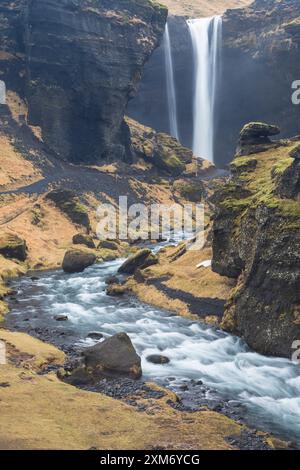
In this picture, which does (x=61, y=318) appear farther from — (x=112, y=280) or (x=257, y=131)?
(x=257, y=131)

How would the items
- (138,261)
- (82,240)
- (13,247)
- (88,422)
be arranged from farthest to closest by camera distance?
Answer: (82,240), (13,247), (138,261), (88,422)

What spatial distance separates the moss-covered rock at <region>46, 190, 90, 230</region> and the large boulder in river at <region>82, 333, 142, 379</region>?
59.7 metres

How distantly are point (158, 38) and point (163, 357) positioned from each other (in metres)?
124

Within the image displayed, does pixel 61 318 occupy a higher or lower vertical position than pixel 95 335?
lower

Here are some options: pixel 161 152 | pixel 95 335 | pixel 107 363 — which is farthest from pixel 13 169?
pixel 107 363

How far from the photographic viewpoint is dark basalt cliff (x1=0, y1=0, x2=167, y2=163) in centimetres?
12062

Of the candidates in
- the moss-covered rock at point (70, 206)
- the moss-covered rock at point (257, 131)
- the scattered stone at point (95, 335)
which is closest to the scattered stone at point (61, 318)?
the scattered stone at point (95, 335)

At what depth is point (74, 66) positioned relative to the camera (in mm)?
120875

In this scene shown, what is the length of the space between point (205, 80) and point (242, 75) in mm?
12114

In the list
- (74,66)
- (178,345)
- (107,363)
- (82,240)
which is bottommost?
(82,240)

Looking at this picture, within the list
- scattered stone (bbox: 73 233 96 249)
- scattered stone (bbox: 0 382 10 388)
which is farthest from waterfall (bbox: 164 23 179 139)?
scattered stone (bbox: 0 382 10 388)

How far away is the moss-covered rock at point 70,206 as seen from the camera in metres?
85.2

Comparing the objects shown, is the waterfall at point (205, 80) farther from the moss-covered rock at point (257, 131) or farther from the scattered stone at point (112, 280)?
the scattered stone at point (112, 280)

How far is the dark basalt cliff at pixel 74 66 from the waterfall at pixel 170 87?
95.3ft
